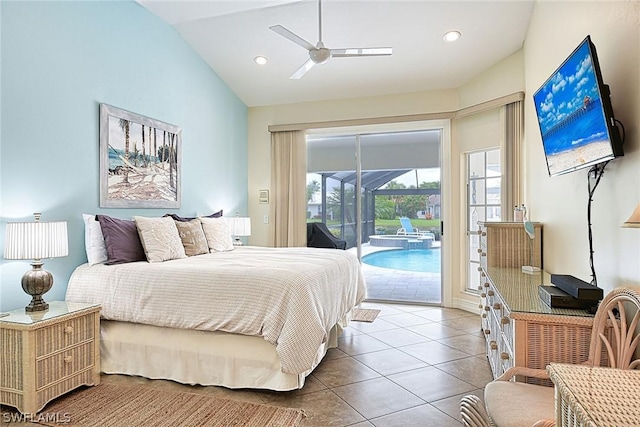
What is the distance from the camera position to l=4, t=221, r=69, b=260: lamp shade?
7.75ft

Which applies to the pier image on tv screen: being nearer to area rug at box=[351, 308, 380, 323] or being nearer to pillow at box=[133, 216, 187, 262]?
area rug at box=[351, 308, 380, 323]

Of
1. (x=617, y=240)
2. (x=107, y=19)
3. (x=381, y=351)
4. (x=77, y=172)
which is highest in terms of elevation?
(x=107, y=19)

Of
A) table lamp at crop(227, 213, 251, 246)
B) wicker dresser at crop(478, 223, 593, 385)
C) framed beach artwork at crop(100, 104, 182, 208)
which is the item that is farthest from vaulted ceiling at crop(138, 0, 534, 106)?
wicker dresser at crop(478, 223, 593, 385)

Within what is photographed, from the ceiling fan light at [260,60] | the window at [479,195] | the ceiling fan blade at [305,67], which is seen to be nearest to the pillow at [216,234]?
the ceiling fan blade at [305,67]

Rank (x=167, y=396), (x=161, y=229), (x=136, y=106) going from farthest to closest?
1. (x=136, y=106)
2. (x=161, y=229)
3. (x=167, y=396)

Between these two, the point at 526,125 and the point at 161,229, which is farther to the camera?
the point at 526,125

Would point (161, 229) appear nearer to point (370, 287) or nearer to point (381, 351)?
point (381, 351)

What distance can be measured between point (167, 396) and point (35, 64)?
245cm

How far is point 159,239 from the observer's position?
3.24m

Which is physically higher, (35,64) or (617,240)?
(35,64)

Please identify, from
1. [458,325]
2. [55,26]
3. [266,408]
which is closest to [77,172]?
[55,26]

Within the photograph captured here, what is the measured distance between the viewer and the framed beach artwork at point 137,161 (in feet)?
10.9

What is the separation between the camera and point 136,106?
143 inches

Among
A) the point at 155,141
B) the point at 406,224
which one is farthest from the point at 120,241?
the point at 406,224
